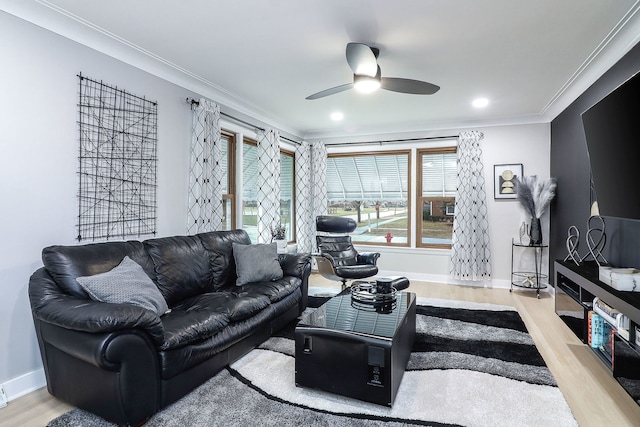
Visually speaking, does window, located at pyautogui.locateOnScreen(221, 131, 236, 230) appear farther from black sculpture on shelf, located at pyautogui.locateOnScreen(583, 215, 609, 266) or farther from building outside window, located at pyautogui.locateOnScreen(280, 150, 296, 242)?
black sculpture on shelf, located at pyautogui.locateOnScreen(583, 215, 609, 266)

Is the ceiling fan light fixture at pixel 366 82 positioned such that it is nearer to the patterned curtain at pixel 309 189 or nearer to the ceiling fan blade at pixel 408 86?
the ceiling fan blade at pixel 408 86

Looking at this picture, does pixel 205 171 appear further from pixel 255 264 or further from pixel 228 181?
pixel 255 264

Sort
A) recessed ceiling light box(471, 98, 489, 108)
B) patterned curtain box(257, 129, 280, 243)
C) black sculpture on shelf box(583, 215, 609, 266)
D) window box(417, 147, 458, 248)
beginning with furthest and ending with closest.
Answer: window box(417, 147, 458, 248) → patterned curtain box(257, 129, 280, 243) → recessed ceiling light box(471, 98, 489, 108) → black sculpture on shelf box(583, 215, 609, 266)

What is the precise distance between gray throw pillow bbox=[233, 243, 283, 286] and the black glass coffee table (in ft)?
3.54

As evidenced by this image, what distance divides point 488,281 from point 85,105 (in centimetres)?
538

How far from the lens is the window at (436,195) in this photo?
18.3ft

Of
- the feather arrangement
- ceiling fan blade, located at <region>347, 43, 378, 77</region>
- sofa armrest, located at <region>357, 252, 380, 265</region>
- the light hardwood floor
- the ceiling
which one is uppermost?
the ceiling

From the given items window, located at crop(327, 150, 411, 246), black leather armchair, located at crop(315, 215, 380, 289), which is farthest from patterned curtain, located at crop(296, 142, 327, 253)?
black leather armchair, located at crop(315, 215, 380, 289)

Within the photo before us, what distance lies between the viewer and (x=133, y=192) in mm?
3057

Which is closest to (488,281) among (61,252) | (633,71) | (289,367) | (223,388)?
(633,71)

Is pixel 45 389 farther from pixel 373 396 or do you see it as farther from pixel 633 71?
pixel 633 71

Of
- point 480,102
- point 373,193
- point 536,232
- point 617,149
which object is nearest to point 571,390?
point 617,149

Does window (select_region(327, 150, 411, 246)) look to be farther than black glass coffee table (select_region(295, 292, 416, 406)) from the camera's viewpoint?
Yes

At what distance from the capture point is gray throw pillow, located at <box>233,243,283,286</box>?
332cm
